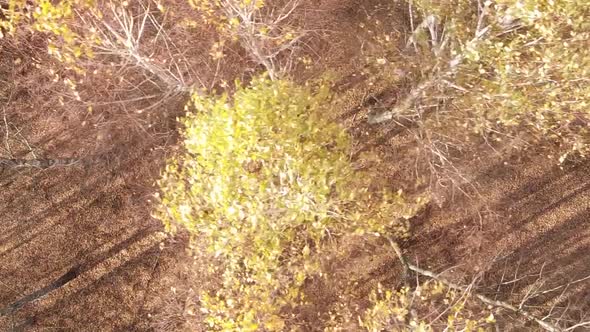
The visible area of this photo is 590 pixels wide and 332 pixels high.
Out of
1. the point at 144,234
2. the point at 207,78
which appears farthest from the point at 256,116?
the point at 144,234

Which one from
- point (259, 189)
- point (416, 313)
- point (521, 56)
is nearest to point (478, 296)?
point (416, 313)

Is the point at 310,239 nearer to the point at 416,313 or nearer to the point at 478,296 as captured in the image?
the point at 416,313

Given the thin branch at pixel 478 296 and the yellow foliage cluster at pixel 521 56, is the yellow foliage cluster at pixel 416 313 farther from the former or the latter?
the yellow foliage cluster at pixel 521 56

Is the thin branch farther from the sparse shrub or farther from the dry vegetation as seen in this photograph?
the sparse shrub

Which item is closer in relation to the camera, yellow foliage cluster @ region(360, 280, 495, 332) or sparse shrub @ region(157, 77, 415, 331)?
sparse shrub @ region(157, 77, 415, 331)

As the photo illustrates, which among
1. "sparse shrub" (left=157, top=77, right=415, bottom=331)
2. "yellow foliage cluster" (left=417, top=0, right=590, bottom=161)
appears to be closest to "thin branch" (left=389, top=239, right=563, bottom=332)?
"sparse shrub" (left=157, top=77, right=415, bottom=331)

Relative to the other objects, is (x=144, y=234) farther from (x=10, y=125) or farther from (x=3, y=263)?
(x=10, y=125)

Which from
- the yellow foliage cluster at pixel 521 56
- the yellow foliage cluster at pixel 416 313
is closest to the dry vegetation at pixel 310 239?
the yellow foliage cluster at pixel 416 313

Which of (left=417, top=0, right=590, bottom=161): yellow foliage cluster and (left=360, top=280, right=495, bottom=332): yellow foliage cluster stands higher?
(left=417, top=0, right=590, bottom=161): yellow foliage cluster
